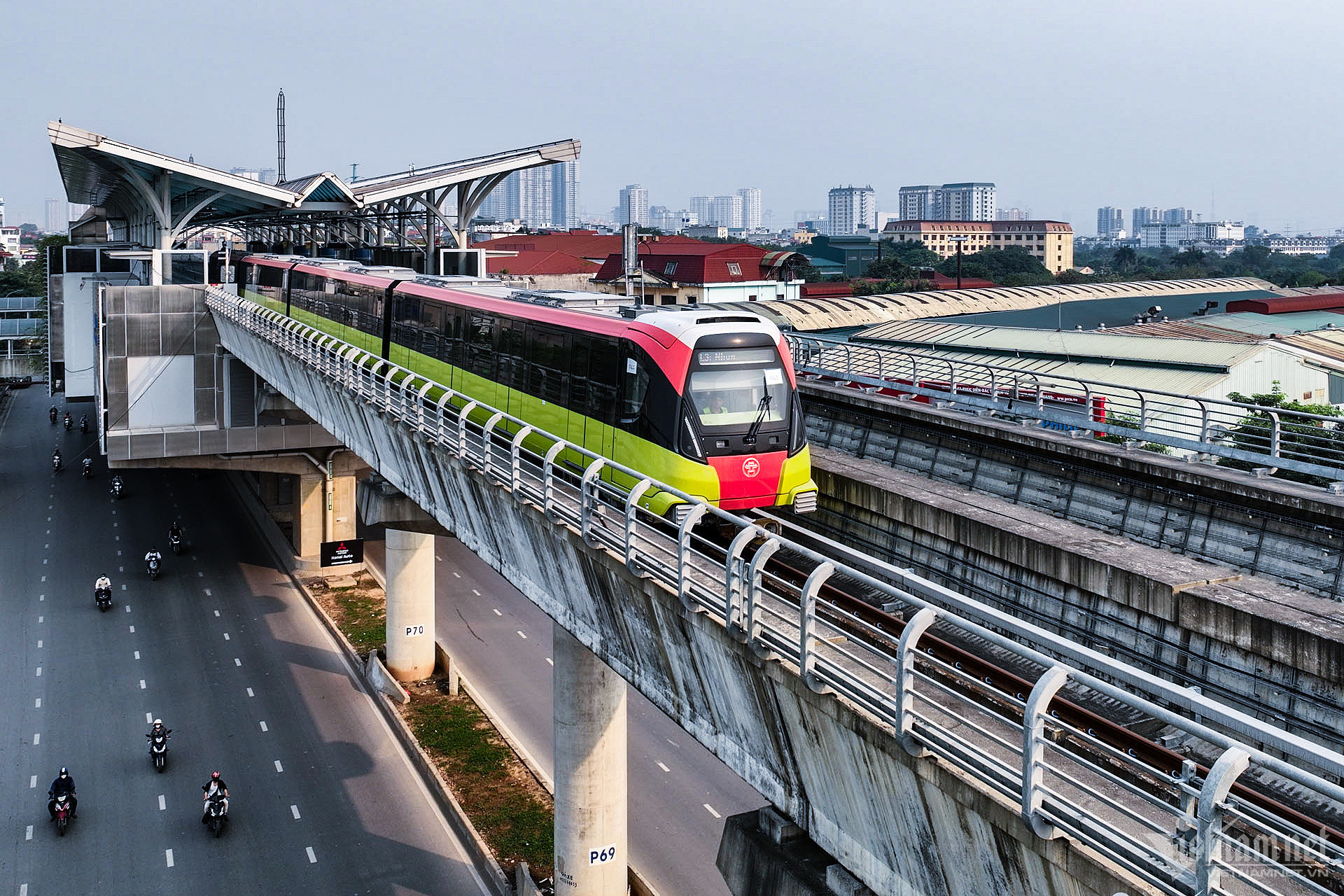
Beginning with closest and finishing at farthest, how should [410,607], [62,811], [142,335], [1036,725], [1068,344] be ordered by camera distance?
1. [1036,725]
2. [62,811]
3. [410,607]
4. [1068,344]
5. [142,335]

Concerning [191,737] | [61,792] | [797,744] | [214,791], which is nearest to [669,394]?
[797,744]

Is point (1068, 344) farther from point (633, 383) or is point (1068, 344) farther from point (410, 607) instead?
point (633, 383)

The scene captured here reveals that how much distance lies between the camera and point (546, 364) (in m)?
17.5

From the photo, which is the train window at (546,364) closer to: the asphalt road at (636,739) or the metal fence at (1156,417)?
the asphalt road at (636,739)

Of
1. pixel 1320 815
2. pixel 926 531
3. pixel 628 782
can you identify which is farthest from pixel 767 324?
pixel 628 782

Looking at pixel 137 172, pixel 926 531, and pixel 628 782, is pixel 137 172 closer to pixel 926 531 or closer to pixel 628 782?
pixel 628 782

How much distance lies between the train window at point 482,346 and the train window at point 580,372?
12.1 ft

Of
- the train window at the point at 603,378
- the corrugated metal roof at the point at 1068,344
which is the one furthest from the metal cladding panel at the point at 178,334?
the train window at the point at 603,378

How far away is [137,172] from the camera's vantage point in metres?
39.1

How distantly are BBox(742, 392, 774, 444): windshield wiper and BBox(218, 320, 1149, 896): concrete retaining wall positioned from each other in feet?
9.27

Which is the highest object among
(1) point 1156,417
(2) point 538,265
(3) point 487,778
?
(2) point 538,265

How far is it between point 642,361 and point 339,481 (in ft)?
95.0

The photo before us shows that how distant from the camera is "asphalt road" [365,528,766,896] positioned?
73.8 feet

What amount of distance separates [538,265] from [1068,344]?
177 ft
